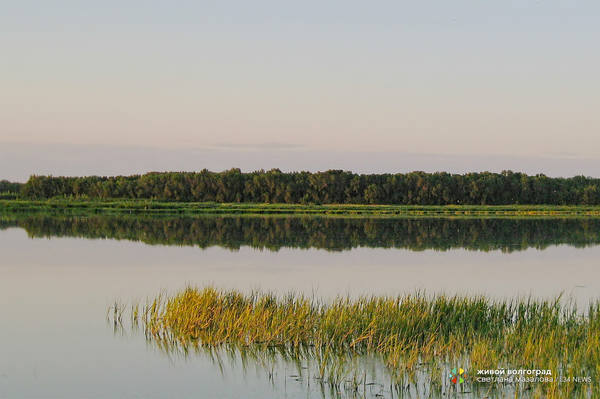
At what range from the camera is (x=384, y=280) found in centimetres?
2802

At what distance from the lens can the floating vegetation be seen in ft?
39.9

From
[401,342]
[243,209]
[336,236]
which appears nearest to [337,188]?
[243,209]

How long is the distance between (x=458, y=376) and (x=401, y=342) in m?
1.86

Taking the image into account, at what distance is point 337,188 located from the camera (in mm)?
131500

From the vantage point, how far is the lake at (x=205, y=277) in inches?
530

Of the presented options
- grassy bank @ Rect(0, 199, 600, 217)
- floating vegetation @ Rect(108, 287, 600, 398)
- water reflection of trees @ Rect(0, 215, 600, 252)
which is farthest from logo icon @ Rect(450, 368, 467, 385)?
grassy bank @ Rect(0, 199, 600, 217)

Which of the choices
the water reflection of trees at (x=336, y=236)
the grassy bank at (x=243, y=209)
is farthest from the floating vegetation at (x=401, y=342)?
the grassy bank at (x=243, y=209)

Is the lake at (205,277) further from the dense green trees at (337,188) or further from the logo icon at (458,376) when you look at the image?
the dense green trees at (337,188)

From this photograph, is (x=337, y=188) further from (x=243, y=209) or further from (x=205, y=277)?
(x=205, y=277)

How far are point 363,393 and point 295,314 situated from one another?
420 cm

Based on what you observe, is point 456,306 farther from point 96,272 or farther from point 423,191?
point 423,191

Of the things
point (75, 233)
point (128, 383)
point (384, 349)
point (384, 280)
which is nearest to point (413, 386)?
point (384, 349)

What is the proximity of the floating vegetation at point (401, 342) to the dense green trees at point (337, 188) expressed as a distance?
112 meters

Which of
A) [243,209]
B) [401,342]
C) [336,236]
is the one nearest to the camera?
[401,342]
